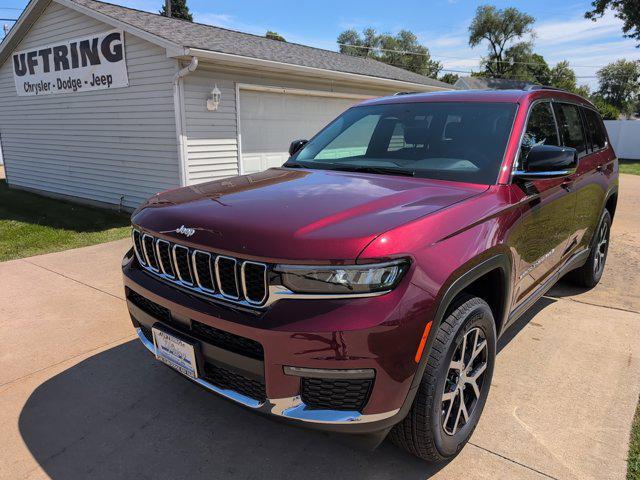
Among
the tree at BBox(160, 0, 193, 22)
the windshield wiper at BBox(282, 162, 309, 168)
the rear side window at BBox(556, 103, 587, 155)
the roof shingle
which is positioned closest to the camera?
the windshield wiper at BBox(282, 162, 309, 168)

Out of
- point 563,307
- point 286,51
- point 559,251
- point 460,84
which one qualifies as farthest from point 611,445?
point 460,84

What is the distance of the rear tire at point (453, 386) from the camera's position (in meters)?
2.16

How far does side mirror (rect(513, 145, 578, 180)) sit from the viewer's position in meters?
2.78

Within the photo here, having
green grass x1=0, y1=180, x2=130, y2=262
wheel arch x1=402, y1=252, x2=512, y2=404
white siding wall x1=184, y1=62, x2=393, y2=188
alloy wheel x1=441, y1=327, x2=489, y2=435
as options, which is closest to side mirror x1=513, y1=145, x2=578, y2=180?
wheel arch x1=402, y1=252, x2=512, y2=404

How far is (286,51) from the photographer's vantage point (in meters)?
11.6

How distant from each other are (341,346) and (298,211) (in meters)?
0.70

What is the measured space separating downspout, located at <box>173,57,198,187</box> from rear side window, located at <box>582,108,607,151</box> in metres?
6.04

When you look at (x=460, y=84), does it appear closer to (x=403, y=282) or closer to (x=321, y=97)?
(x=321, y=97)

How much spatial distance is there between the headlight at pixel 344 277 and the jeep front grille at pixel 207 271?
128 millimetres

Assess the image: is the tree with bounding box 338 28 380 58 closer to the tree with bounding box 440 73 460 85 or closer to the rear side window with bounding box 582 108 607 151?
the tree with bounding box 440 73 460 85

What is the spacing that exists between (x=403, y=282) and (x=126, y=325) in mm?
3053

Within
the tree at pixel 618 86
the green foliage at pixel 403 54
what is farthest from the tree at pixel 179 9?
the tree at pixel 618 86

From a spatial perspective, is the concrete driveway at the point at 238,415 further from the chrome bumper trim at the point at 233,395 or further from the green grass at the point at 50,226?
the green grass at the point at 50,226

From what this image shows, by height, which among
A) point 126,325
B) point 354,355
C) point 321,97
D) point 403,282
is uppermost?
point 321,97
